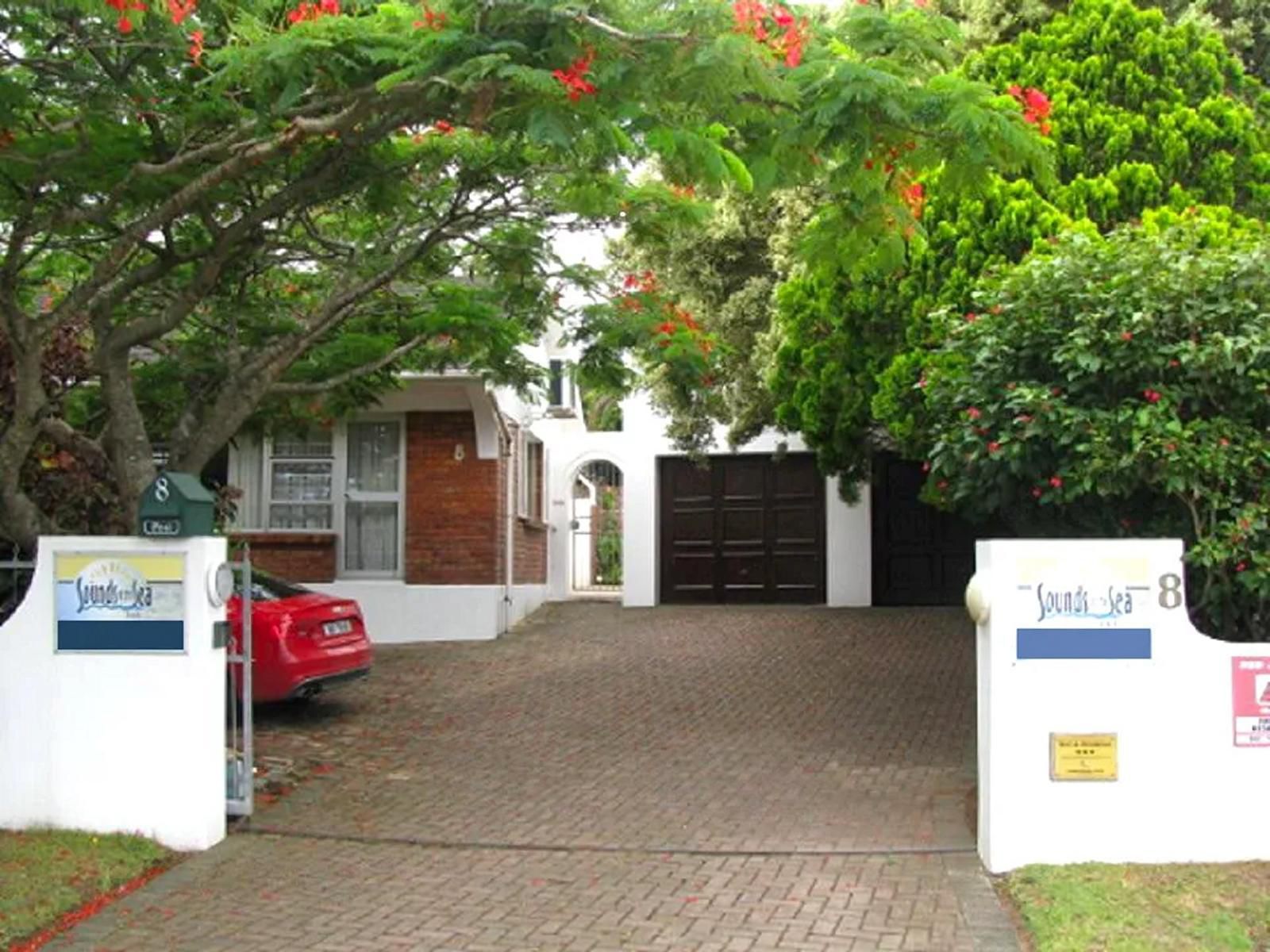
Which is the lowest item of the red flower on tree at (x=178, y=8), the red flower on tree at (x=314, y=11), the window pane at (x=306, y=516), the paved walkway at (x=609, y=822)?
the paved walkway at (x=609, y=822)

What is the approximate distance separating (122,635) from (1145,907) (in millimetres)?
5567

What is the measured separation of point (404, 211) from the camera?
10719 mm

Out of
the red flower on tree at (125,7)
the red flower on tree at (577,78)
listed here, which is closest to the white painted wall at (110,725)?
the red flower on tree at (125,7)

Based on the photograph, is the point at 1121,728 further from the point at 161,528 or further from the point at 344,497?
the point at 344,497

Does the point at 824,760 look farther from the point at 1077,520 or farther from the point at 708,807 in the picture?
the point at 1077,520

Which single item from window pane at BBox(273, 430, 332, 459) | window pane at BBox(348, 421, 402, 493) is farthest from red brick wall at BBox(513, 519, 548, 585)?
window pane at BBox(273, 430, 332, 459)

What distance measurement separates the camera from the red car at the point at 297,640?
34.5 feet

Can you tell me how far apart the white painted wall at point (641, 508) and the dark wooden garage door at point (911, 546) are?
273 mm

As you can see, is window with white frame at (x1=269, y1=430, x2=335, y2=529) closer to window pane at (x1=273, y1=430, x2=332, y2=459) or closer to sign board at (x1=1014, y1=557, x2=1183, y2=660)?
window pane at (x1=273, y1=430, x2=332, y2=459)

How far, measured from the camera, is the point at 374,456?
663 inches

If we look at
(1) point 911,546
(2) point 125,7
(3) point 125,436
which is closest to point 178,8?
(2) point 125,7

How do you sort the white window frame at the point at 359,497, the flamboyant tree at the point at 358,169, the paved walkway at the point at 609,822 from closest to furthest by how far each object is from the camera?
the paved walkway at the point at 609,822 → the flamboyant tree at the point at 358,169 → the white window frame at the point at 359,497

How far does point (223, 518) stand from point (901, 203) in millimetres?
7896

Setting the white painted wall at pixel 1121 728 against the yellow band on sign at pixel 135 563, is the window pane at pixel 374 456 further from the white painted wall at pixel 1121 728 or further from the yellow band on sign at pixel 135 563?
the white painted wall at pixel 1121 728
